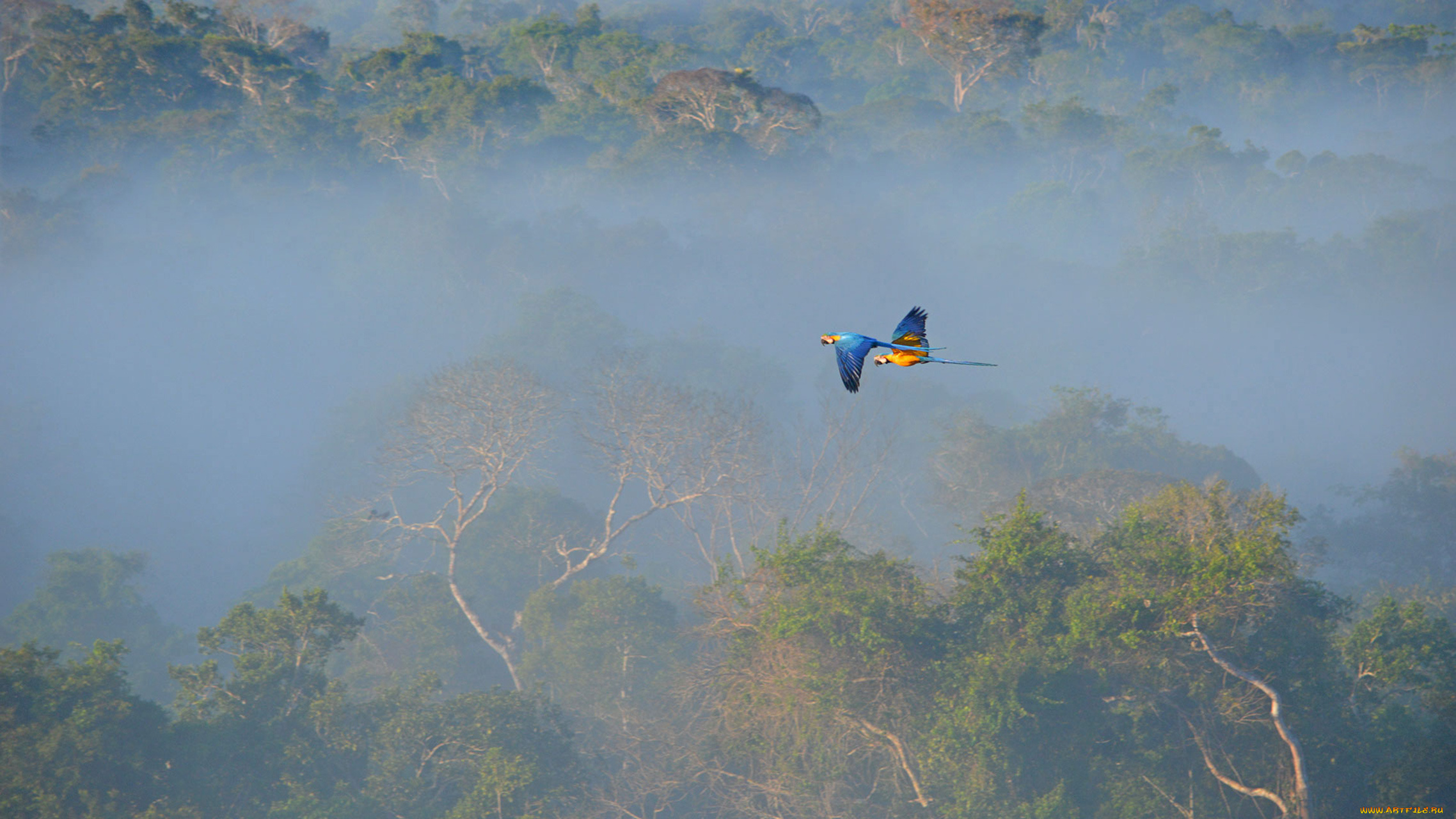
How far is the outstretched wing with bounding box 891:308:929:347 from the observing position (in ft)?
20.1

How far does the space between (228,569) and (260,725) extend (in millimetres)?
21895

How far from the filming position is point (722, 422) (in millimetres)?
28453

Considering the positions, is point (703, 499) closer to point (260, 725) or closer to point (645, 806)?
point (645, 806)

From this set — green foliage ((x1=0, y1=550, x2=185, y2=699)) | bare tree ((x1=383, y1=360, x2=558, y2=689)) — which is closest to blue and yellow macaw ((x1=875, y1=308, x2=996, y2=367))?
bare tree ((x1=383, y1=360, x2=558, y2=689))

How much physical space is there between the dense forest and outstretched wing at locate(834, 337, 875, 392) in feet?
31.3

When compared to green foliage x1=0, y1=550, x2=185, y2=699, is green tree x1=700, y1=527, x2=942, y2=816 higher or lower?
higher

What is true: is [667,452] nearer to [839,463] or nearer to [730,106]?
[839,463]

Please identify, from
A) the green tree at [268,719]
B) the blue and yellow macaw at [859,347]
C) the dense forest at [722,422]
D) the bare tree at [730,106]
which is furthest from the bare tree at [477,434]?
the bare tree at [730,106]

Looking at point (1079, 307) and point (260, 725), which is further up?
point (260, 725)

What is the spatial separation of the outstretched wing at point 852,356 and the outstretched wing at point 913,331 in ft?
0.63

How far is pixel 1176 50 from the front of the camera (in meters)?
79.4

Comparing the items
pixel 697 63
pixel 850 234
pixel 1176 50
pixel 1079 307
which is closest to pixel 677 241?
pixel 850 234

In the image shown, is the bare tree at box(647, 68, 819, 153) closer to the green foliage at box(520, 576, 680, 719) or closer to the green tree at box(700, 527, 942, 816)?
the green foliage at box(520, 576, 680, 719)

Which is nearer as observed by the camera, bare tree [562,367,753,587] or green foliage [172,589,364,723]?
green foliage [172,589,364,723]
